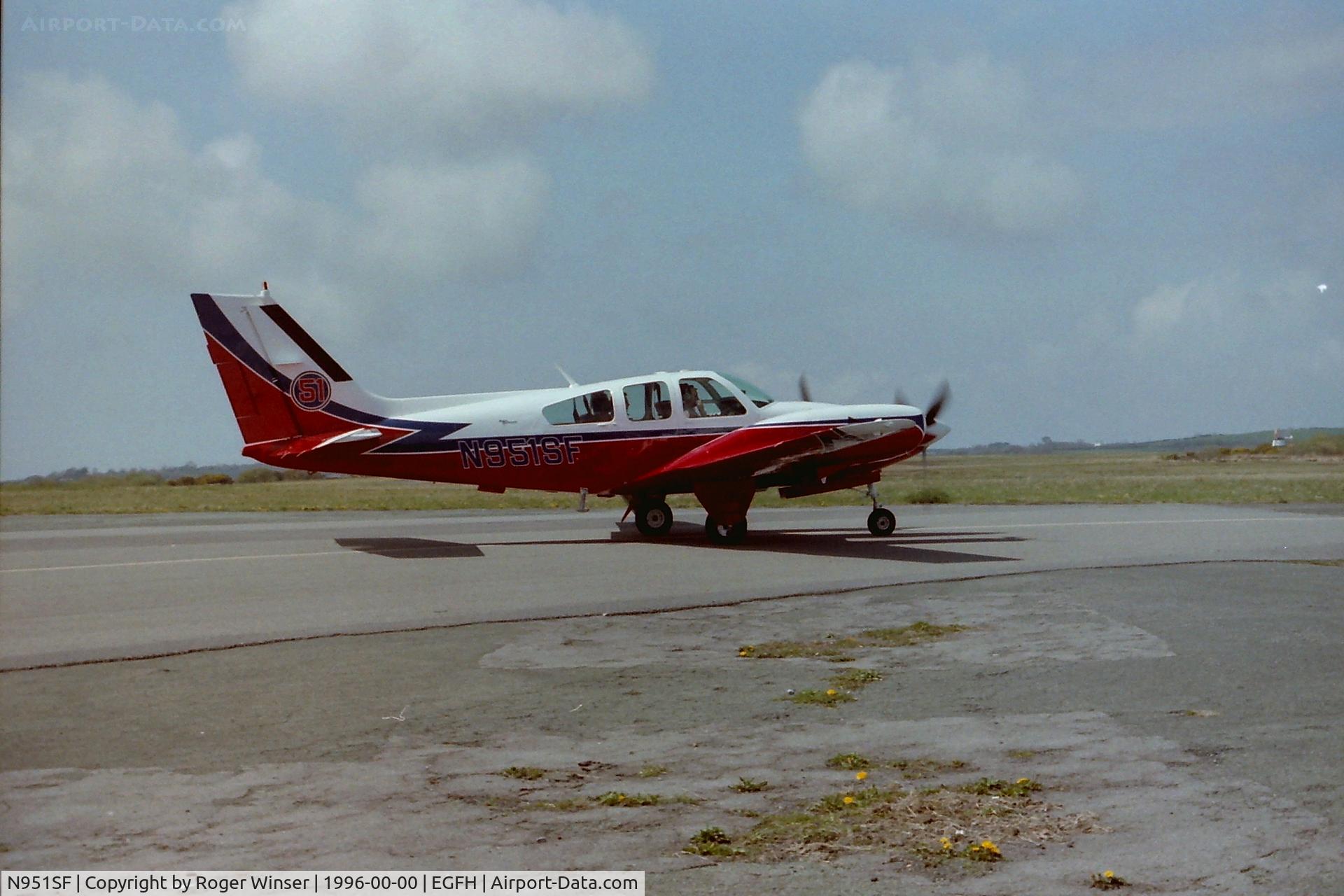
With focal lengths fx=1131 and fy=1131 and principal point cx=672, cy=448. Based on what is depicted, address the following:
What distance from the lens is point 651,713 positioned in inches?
285

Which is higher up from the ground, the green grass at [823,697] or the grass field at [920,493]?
the grass field at [920,493]

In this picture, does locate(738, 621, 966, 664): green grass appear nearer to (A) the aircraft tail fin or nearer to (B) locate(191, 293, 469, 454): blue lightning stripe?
(B) locate(191, 293, 469, 454): blue lightning stripe

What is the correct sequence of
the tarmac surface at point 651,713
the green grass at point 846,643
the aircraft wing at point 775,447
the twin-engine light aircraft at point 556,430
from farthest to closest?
1. the twin-engine light aircraft at point 556,430
2. the aircraft wing at point 775,447
3. the green grass at point 846,643
4. the tarmac surface at point 651,713

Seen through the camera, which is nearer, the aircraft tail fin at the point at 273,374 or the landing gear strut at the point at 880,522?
the aircraft tail fin at the point at 273,374

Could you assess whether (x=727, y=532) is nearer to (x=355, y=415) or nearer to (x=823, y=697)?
(x=355, y=415)

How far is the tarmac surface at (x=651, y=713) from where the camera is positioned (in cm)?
466

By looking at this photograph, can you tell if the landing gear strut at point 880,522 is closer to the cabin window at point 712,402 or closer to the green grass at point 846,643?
the cabin window at point 712,402

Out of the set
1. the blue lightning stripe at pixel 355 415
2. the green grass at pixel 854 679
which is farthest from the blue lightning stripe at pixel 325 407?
the green grass at pixel 854 679

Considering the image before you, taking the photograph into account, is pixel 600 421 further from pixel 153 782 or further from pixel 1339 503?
pixel 1339 503

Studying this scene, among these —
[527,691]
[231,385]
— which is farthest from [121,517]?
[527,691]

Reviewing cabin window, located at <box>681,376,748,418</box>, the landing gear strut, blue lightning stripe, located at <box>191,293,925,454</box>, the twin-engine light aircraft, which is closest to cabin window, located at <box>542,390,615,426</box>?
the twin-engine light aircraft

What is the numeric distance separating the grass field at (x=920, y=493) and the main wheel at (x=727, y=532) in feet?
37.8

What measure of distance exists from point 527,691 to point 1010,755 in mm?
3406

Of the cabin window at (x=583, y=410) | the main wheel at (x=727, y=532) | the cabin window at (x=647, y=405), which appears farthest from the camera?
the cabin window at (x=647, y=405)
